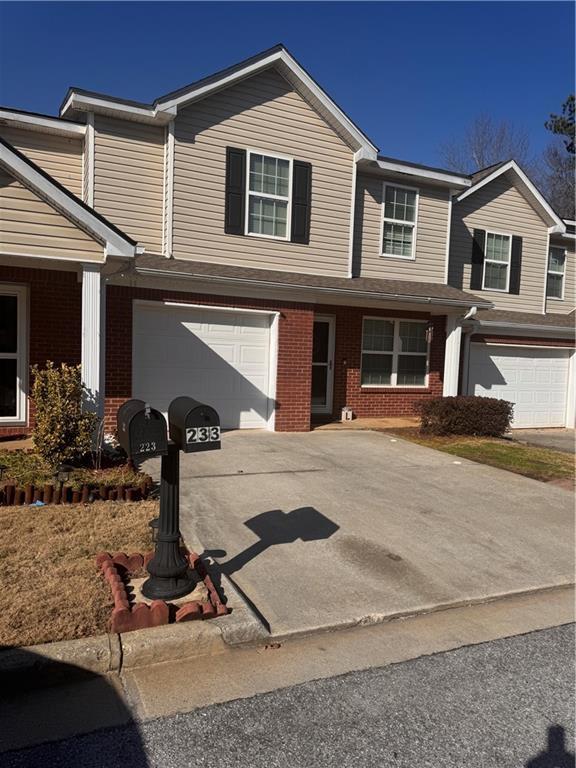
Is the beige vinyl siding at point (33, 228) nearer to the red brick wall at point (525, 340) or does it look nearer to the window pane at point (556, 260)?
the red brick wall at point (525, 340)

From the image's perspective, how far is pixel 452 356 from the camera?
13.3m

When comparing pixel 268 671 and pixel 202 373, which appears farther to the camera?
pixel 202 373

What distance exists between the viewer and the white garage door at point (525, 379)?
15125 mm

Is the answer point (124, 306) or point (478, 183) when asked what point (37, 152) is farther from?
point (478, 183)

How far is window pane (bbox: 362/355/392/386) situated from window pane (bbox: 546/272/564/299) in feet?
21.4

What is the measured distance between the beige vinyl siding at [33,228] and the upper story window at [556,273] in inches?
554

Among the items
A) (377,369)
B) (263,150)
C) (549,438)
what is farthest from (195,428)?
(549,438)

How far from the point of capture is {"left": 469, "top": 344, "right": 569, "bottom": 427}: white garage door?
15.1 meters

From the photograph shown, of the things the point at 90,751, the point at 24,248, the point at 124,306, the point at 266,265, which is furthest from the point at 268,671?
the point at 266,265

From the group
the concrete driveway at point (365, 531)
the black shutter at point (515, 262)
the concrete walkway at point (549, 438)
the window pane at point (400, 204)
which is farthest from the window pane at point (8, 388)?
the black shutter at point (515, 262)

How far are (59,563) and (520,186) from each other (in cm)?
1550

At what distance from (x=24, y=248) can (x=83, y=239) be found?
732mm

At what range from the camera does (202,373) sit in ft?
35.7

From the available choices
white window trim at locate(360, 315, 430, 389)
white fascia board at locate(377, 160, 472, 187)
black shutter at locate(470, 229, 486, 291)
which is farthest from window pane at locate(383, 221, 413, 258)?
black shutter at locate(470, 229, 486, 291)
